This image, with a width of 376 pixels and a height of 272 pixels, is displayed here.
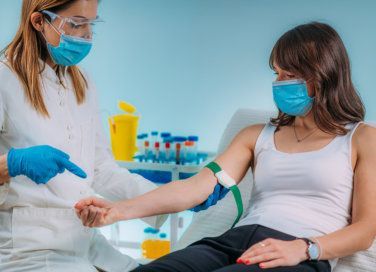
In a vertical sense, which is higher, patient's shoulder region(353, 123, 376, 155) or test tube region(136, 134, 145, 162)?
patient's shoulder region(353, 123, 376, 155)

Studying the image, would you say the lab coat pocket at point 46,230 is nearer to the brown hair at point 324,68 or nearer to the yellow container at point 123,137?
the brown hair at point 324,68

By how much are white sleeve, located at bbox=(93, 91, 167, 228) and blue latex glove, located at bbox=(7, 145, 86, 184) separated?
341mm

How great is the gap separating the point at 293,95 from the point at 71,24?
2.24 feet

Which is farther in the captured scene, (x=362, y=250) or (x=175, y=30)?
(x=175, y=30)

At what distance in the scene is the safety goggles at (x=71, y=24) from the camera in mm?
1613

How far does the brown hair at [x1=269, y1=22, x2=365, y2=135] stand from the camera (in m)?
1.67

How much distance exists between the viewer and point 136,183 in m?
1.83

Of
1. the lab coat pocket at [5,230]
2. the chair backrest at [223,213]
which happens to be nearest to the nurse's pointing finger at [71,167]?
the lab coat pocket at [5,230]

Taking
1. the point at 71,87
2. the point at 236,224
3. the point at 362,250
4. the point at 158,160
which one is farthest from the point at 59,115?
the point at 158,160

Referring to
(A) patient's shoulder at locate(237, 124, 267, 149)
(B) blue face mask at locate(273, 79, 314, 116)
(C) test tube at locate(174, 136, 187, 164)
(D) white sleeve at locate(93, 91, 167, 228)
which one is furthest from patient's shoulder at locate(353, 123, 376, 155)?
(C) test tube at locate(174, 136, 187, 164)

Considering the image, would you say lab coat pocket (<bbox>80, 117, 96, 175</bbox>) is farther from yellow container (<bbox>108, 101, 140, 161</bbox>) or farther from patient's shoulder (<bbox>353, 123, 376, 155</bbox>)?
yellow container (<bbox>108, 101, 140, 161</bbox>)

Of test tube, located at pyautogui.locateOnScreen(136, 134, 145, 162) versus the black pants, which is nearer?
the black pants

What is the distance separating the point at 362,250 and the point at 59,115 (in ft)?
3.11

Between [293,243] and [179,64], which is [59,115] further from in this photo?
[179,64]
